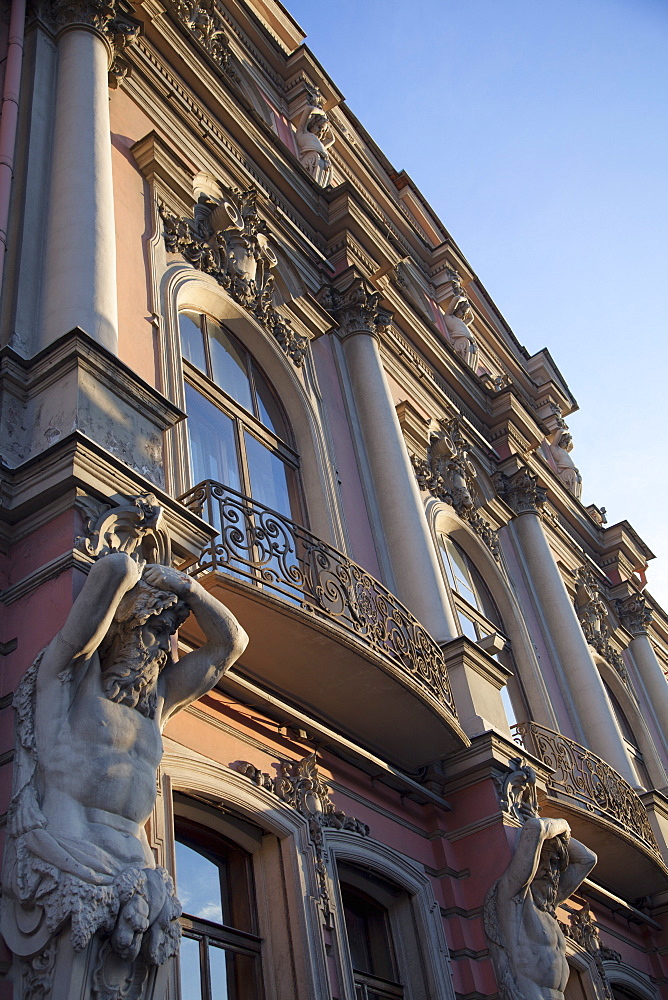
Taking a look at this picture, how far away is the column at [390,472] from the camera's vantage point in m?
10.5

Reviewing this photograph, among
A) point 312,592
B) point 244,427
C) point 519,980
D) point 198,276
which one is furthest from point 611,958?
point 198,276

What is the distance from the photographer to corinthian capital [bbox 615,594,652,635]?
1931 cm

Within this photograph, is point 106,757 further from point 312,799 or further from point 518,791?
point 518,791

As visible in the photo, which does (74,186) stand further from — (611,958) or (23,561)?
(611,958)

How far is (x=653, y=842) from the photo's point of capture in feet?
41.1

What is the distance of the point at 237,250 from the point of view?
432 inches

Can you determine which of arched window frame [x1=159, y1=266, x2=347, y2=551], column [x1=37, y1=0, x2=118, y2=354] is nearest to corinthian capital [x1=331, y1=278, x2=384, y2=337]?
arched window frame [x1=159, y1=266, x2=347, y2=551]

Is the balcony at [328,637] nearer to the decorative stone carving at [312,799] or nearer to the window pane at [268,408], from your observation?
the decorative stone carving at [312,799]

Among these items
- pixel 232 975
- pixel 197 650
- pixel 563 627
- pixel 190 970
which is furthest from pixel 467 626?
pixel 197 650

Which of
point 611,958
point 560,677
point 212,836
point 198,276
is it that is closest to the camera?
point 212,836

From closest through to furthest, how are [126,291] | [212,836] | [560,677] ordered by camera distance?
1. [212,836]
2. [126,291]
3. [560,677]

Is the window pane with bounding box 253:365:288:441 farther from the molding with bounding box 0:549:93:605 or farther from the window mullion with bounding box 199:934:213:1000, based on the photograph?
the window mullion with bounding box 199:934:213:1000

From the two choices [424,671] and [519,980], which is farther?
[424,671]

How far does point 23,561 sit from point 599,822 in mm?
7267
